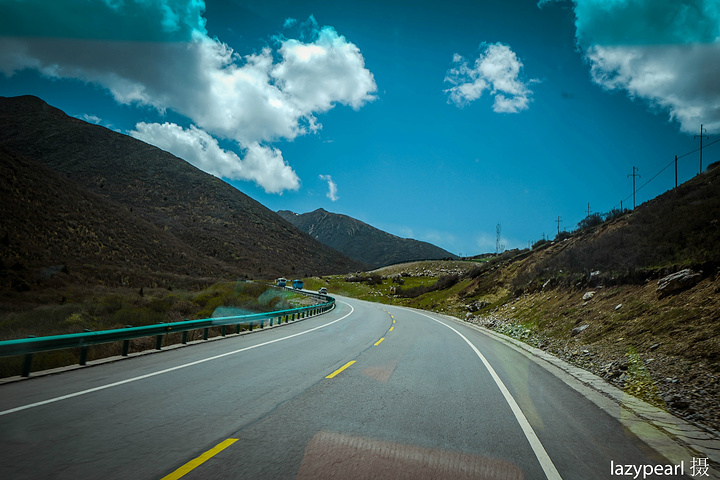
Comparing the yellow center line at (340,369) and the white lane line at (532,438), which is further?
the yellow center line at (340,369)

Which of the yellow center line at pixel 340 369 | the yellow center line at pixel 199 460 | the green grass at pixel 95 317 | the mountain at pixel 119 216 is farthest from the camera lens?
the mountain at pixel 119 216

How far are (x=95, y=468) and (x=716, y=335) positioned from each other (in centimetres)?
1059

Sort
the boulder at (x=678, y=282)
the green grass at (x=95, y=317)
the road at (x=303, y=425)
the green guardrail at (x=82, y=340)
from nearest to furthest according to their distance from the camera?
the road at (x=303, y=425), the green guardrail at (x=82, y=340), the boulder at (x=678, y=282), the green grass at (x=95, y=317)

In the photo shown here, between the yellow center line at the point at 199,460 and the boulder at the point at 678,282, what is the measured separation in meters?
12.3

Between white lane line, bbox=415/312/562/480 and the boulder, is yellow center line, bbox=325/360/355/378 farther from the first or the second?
the boulder

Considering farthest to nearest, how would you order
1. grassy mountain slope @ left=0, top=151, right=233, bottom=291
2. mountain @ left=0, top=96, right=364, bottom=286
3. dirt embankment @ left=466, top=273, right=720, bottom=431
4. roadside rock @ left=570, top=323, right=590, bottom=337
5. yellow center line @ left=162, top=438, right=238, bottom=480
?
mountain @ left=0, top=96, right=364, bottom=286
grassy mountain slope @ left=0, top=151, right=233, bottom=291
roadside rock @ left=570, top=323, right=590, bottom=337
dirt embankment @ left=466, top=273, right=720, bottom=431
yellow center line @ left=162, top=438, right=238, bottom=480

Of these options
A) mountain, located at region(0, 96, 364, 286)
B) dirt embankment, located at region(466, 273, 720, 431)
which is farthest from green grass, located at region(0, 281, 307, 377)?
dirt embankment, located at region(466, 273, 720, 431)

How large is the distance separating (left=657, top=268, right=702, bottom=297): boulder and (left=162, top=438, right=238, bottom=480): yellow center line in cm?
1227

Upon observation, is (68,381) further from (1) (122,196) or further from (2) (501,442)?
(1) (122,196)

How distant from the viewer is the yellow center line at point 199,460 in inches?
131

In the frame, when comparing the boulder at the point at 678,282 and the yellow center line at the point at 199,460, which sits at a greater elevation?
the boulder at the point at 678,282

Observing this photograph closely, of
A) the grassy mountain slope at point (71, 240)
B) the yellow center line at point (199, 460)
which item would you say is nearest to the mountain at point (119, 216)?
the grassy mountain slope at point (71, 240)

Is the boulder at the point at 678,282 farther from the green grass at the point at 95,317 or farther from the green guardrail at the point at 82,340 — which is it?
the green grass at the point at 95,317

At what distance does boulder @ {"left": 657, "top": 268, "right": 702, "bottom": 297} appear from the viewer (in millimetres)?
10263
